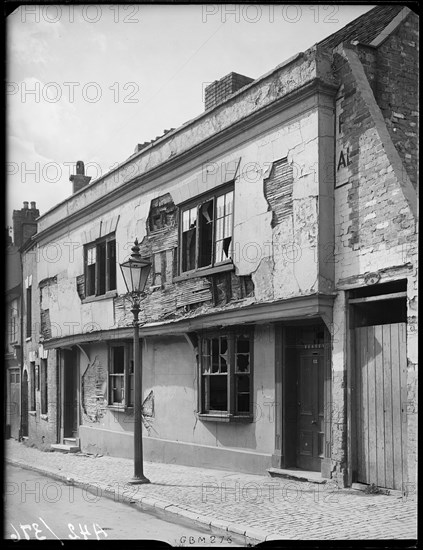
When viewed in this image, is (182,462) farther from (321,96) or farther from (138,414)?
(321,96)

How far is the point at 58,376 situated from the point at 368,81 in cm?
767

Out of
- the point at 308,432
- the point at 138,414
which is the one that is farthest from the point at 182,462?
the point at 308,432

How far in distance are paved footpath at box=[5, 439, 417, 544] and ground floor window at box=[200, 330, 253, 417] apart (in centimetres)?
104

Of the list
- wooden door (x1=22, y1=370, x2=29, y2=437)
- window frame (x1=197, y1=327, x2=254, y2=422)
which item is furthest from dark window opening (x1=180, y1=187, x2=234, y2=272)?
wooden door (x1=22, y1=370, x2=29, y2=437)

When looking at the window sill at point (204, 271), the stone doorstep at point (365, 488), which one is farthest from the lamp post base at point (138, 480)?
the window sill at point (204, 271)

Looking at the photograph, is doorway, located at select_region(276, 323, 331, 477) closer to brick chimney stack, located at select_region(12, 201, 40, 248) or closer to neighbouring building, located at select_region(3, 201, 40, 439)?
neighbouring building, located at select_region(3, 201, 40, 439)

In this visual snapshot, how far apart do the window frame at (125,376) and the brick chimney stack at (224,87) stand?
472 centimetres

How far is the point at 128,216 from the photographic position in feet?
41.8

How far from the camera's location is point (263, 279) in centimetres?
1010

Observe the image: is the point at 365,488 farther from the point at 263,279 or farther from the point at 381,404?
the point at 263,279

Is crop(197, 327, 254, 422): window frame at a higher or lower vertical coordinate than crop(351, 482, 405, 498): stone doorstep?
higher

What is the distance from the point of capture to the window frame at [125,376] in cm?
1253

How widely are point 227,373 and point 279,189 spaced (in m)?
3.12

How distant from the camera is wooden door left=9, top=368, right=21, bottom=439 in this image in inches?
376
